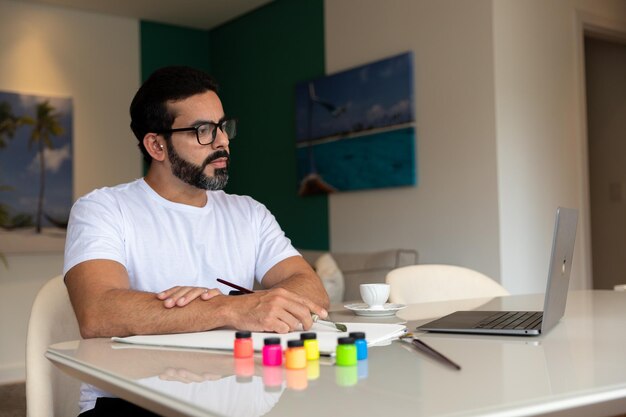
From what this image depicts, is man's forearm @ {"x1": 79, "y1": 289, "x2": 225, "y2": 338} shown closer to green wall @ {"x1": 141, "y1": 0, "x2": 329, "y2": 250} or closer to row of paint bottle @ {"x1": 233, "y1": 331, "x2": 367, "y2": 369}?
row of paint bottle @ {"x1": 233, "y1": 331, "x2": 367, "y2": 369}

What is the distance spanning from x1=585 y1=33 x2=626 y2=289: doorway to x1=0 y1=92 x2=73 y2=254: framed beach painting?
386cm

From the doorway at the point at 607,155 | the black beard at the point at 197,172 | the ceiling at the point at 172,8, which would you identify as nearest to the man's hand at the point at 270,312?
the black beard at the point at 197,172

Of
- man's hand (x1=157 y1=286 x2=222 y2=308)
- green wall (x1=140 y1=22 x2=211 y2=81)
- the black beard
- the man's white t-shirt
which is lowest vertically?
man's hand (x1=157 y1=286 x2=222 y2=308)

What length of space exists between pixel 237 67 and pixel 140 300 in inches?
196

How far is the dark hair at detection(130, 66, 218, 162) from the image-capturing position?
1942mm

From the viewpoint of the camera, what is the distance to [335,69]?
5055mm

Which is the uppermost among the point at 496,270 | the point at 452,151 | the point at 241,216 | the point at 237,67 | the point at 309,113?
the point at 237,67

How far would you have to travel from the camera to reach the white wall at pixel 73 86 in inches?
214

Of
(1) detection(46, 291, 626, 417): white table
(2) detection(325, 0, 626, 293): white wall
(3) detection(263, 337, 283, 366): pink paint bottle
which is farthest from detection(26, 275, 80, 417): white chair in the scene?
(2) detection(325, 0, 626, 293): white wall

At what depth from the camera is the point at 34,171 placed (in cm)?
555

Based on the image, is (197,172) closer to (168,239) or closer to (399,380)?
(168,239)

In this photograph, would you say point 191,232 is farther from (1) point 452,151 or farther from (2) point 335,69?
(2) point 335,69

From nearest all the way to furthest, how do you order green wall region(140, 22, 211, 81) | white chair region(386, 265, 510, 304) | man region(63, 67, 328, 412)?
1. man region(63, 67, 328, 412)
2. white chair region(386, 265, 510, 304)
3. green wall region(140, 22, 211, 81)

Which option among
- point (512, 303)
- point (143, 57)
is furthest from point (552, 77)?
point (143, 57)
